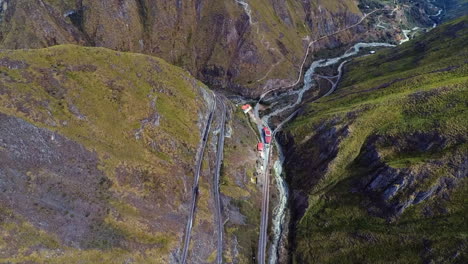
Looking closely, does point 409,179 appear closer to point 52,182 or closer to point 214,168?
point 214,168

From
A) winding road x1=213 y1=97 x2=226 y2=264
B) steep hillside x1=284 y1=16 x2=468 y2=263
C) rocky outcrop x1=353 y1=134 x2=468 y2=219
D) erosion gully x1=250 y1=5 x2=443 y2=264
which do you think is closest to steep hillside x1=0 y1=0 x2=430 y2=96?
erosion gully x1=250 y1=5 x2=443 y2=264

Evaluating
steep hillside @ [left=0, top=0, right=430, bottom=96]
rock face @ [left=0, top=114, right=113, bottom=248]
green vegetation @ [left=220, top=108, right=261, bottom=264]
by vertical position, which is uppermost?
steep hillside @ [left=0, top=0, right=430, bottom=96]

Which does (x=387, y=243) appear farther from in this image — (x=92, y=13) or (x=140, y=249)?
(x=92, y=13)

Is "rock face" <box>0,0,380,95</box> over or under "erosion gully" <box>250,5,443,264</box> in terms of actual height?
over

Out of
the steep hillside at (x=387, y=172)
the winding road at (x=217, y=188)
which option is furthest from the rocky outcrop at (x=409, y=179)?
the winding road at (x=217, y=188)

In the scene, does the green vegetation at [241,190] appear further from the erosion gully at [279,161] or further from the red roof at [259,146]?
the erosion gully at [279,161]

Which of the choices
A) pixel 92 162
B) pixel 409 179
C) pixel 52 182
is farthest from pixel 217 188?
pixel 409 179

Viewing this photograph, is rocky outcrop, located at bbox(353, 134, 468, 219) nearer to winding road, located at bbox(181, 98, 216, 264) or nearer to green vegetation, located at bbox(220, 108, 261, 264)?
green vegetation, located at bbox(220, 108, 261, 264)

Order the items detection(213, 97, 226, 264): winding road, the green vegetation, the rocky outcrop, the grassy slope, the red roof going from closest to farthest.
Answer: the grassy slope < the rocky outcrop < detection(213, 97, 226, 264): winding road < the green vegetation < the red roof
